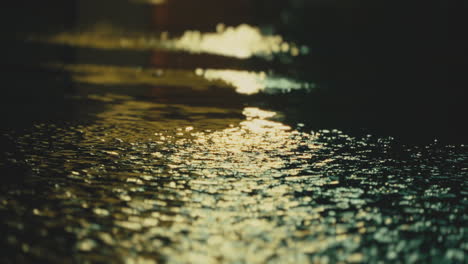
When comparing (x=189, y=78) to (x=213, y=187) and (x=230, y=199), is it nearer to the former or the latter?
(x=213, y=187)

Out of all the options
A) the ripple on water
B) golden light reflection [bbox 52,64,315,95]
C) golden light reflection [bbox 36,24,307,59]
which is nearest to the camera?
the ripple on water

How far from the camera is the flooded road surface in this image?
9500mm

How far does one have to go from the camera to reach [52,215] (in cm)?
1062

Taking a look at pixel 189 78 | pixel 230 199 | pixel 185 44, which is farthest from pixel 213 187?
pixel 185 44

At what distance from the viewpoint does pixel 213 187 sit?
12.7 metres

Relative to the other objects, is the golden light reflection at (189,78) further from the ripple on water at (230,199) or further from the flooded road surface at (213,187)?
the ripple on water at (230,199)

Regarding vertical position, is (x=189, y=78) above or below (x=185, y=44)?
below

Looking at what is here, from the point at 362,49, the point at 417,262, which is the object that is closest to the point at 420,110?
the point at 417,262

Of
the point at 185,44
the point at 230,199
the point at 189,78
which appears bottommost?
the point at 230,199

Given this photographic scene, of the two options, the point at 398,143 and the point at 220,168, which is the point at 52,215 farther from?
the point at 398,143

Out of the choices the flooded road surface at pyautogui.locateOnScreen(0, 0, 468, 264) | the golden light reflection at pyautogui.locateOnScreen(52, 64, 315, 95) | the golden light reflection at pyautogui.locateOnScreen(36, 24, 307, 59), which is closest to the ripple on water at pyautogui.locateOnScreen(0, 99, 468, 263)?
the flooded road surface at pyautogui.locateOnScreen(0, 0, 468, 264)

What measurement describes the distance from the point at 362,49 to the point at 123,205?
55275 millimetres

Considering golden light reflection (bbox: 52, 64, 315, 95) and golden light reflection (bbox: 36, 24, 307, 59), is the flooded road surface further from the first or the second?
golden light reflection (bbox: 36, 24, 307, 59)

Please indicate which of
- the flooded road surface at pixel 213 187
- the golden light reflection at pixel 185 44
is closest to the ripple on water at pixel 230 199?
the flooded road surface at pixel 213 187
